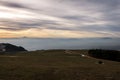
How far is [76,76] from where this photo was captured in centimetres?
3519

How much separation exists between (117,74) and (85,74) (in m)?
4.89

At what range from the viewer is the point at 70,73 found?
37.3 meters

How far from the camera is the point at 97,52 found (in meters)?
79.6

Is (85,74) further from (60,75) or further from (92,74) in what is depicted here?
(60,75)

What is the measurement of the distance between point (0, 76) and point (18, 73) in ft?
9.59

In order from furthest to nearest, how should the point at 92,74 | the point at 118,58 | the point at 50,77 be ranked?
1. the point at 118,58
2. the point at 92,74
3. the point at 50,77

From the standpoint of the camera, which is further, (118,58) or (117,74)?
(118,58)

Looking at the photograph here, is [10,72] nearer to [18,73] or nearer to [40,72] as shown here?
[18,73]

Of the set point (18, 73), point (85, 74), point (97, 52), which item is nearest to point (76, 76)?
point (85, 74)

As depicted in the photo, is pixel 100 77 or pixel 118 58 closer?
pixel 100 77

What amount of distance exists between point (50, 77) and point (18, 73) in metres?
5.53

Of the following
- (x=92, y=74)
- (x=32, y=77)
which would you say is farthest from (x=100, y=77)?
(x=32, y=77)

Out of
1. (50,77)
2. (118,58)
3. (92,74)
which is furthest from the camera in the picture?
(118,58)

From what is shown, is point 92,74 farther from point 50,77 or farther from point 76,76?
point 50,77
